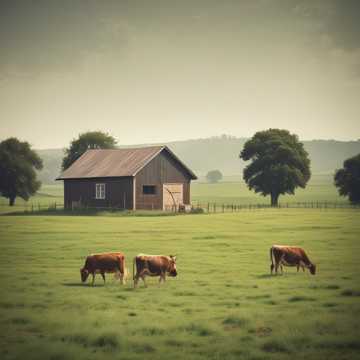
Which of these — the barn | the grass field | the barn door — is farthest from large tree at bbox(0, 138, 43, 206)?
the grass field

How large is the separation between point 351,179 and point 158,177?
111ft

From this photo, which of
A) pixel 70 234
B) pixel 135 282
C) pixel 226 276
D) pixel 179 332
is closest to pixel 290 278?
pixel 226 276

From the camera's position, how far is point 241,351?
1142cm

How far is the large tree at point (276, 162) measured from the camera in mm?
83188

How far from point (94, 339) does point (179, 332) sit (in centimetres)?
198

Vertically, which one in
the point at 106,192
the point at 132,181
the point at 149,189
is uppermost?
the point at 132,181

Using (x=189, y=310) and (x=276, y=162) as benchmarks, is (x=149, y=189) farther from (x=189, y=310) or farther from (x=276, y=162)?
(x=189, y=310)

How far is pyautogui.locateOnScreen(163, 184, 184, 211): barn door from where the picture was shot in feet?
217

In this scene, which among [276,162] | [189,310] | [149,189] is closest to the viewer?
[189,310]

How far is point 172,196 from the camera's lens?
67.0m

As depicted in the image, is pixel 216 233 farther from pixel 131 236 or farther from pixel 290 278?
pixel 290 278

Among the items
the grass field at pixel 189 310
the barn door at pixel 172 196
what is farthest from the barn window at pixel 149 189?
the grass field at pixel 189 310

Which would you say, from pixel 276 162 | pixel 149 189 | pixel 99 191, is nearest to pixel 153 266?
pixel 149 189

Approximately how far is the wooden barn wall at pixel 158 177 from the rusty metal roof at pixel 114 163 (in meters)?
0.78
